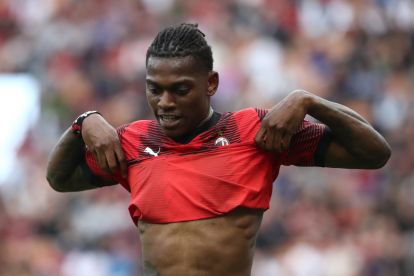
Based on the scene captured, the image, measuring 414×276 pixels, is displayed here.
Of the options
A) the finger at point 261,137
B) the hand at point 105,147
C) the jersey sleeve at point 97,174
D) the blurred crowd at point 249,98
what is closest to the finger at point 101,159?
the hand at point 105,147

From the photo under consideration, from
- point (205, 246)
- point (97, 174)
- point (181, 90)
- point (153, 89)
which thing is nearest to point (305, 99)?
point (181, 90)

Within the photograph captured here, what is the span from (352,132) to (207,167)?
66cm

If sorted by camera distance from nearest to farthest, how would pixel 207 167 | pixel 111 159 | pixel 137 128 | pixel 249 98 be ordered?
pixel 207 167 < pixel 111 159 < pixel 137 128 < pixel 249 98

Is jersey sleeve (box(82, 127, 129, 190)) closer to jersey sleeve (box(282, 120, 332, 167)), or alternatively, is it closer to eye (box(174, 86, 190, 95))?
eye (box(174, 86, 190, 95))

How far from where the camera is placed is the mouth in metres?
5.47

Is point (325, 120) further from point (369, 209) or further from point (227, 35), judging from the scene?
point (227, 35)

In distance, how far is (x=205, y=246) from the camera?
5406mm

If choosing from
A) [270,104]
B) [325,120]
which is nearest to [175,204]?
Result: [325,120]

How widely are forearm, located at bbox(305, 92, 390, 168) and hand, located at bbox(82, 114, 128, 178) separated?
0.89m

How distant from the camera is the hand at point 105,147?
18.5ft

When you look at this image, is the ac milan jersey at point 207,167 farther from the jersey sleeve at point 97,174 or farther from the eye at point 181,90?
the eye at point 181,90

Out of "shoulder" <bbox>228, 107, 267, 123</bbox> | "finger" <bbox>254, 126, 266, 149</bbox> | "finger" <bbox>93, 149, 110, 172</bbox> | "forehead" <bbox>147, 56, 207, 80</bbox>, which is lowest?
"finger" <bbox>93, 149, 110, 172</bbox>

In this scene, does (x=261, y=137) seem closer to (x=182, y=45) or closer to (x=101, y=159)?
(x=182, y=45)

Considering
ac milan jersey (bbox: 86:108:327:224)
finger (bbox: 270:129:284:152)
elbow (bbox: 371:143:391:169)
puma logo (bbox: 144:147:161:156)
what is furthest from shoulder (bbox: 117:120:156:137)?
elbow (bbox: 371:143:391:169)
